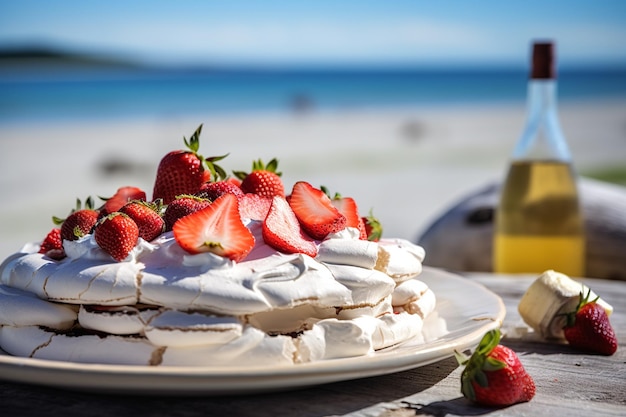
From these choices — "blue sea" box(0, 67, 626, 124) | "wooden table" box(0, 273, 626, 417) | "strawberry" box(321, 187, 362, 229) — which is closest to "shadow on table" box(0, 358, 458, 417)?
"wooden table" box(0, 273, 626, 417)

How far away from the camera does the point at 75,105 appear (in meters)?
17.0

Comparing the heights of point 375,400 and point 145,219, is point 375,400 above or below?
below

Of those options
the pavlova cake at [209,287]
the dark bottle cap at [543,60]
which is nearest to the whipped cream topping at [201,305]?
the pavlova cake at [209,287]

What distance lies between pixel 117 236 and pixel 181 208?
6.3 inches

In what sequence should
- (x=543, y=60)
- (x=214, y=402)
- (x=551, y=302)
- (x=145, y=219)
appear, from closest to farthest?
1. (x=214, y=402)
2. (x=145, y=219)
3. (x=551, y=302)
4. (x=543, y=60)

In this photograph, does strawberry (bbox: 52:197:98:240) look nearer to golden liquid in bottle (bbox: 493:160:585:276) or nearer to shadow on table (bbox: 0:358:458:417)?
shadow on table (bbox: 0:358:458:417)

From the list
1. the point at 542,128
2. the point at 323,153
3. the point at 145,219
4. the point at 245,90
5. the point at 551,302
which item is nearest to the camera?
the point at 145,219

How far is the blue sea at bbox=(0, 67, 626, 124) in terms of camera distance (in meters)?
17.3

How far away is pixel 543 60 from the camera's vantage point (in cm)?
240

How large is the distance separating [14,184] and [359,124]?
9094 mm

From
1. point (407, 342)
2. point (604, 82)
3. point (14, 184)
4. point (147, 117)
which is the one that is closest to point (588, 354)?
point (407, 342)

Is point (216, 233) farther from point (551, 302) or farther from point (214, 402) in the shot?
point (551, 302)

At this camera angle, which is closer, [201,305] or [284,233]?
[201,305]

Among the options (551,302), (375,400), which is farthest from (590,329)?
(375,400)
